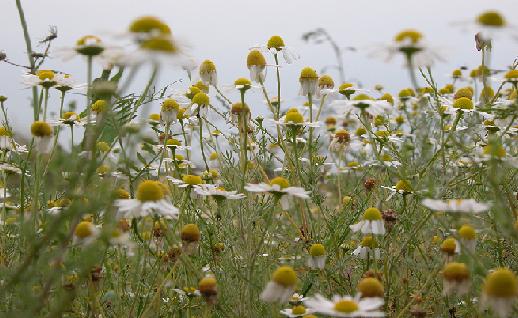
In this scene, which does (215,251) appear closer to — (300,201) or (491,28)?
(300,201)

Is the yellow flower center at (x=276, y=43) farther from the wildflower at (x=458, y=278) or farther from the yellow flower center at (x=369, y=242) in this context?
the wildflower at (x=458, y=278)

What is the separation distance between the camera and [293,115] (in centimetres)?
257

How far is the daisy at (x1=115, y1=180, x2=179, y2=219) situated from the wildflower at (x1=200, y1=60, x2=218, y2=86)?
123cm

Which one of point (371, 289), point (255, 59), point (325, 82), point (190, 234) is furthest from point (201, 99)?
point (371, 289)

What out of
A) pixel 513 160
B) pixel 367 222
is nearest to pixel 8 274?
pixel 367 222

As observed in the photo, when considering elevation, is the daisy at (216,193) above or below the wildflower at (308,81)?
below

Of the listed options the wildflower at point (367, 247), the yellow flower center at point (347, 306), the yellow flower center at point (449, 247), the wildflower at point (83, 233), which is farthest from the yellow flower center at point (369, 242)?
the wildflower at point (83, 233)

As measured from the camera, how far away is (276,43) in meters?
3.11

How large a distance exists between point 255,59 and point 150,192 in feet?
3.90

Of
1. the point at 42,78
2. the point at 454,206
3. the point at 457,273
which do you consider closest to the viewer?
the point at 457,273

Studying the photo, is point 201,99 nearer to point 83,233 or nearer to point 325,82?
point 325,82

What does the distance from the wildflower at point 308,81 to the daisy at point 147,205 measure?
1.17 m

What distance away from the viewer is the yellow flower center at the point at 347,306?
145cm

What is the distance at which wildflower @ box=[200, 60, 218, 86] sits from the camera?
3023 mm
